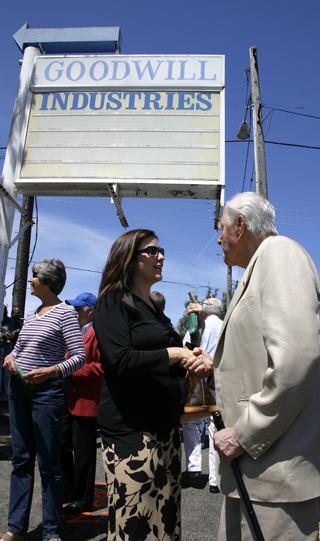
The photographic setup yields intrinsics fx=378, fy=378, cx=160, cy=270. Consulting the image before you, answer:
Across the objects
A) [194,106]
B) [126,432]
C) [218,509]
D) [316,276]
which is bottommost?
[218,509]

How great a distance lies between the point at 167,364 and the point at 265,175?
832 centimetres

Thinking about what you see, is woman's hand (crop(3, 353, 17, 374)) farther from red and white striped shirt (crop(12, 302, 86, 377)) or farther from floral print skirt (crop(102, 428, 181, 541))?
floral print skirt (crop(102, 428, 181, 541))

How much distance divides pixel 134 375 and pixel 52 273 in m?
1.55

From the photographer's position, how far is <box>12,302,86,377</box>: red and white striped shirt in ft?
9.15

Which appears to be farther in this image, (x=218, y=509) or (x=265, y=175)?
(x=265, y=175)

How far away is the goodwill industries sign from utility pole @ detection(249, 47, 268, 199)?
4.05m

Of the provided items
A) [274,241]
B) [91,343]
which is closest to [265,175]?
[91,343]

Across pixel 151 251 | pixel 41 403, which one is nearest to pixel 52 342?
pixel 41 403

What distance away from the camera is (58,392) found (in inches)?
110

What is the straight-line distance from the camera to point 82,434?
341 centimetres

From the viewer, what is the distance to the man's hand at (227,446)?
1.40 metres

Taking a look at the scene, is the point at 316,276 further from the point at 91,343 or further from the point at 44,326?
the point at 91,343

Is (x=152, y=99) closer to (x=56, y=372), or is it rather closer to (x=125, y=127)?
(x=125, y=127)

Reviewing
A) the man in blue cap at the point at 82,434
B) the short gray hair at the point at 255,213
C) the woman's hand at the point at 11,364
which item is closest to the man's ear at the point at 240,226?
the short gray hair at the point at 255,213
